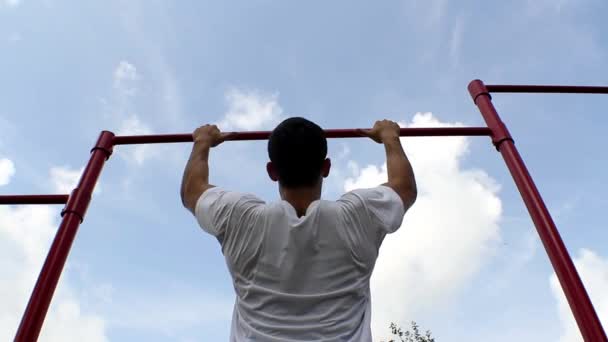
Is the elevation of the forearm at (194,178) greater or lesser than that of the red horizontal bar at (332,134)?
lesser

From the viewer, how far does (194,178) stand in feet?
5.99

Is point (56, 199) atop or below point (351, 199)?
atop

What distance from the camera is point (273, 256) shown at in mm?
1501

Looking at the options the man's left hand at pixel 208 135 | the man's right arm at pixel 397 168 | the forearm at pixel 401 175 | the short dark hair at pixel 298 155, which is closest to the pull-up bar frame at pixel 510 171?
the man's left hand at pixel 208 135

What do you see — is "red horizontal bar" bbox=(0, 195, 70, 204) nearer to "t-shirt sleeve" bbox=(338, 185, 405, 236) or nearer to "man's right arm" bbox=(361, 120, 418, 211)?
"man's right arm" bbox=(361, 120, 418, 211)

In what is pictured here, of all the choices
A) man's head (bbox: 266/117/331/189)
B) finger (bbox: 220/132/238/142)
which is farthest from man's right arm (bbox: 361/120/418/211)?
finger (bbox: 220/132/238/142)

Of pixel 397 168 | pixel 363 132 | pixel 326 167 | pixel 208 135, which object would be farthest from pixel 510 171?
pixel 208 135

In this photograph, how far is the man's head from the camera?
1613 mm

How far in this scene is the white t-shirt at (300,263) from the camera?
145cm

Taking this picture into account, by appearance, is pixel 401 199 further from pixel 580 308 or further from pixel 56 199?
pixel 56 199

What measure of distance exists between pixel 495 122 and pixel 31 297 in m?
2.38

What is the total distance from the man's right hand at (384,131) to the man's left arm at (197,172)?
2.23 feet

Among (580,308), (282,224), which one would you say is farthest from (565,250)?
(282,224)

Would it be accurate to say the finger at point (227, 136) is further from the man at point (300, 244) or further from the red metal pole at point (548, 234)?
the red metal pole at point (548, 234)
